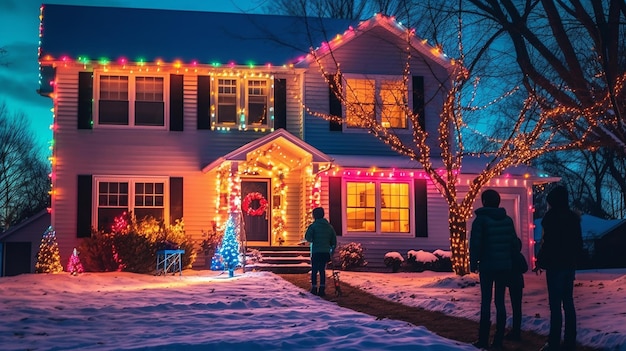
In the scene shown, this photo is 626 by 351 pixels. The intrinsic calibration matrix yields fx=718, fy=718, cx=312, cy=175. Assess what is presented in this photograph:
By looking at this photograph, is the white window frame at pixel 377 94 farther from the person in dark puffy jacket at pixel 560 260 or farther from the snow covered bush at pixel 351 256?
the person in dark puffy jacket at pixel 560 260

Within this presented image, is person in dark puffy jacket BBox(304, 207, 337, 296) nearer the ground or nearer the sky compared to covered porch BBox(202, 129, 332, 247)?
nearer the ground

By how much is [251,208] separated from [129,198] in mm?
3351

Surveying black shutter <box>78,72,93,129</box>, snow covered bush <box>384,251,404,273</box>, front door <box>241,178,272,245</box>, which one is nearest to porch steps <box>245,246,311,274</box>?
front door <box>241,178,272,245</box>

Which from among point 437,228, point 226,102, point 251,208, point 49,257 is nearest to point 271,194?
point 251,208

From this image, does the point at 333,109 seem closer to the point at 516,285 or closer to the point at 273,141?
the point at 273,141

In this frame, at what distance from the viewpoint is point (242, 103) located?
20266mm

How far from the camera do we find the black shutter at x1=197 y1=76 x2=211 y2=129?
20.0 meters

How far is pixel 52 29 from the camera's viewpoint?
20.3 m

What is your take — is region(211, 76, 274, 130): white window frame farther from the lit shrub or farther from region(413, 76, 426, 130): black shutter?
region(413, 76, 426, 130): black shutter

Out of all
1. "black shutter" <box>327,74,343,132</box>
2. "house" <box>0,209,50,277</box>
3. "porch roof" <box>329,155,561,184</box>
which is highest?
"black shutter" <box>327,74,343,132</box>

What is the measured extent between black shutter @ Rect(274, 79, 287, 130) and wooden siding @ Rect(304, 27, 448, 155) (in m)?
0.63

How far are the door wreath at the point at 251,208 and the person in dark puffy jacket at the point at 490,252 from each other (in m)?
12.7

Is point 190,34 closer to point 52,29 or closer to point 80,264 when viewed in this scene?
point 52,29

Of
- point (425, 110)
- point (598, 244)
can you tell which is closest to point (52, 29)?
point (425, 110)
